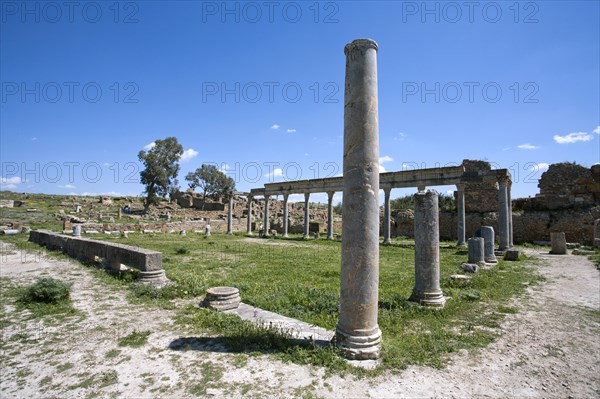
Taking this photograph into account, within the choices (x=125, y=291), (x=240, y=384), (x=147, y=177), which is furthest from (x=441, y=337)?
(x=147, y=177)

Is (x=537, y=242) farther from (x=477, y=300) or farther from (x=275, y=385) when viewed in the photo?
(x=275, y=385)

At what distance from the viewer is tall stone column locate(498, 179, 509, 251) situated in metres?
15.6

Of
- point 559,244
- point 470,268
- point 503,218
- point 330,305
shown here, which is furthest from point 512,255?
point 330,305

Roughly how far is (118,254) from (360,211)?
27.5 feet

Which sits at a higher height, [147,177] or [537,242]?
[147,177]

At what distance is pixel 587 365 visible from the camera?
4137 mm

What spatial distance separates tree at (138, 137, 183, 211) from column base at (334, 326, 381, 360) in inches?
1706

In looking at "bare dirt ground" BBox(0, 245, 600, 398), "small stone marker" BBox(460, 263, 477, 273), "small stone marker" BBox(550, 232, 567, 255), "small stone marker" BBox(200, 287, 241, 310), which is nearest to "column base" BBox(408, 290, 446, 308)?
"bare dirt ground" BBox(0, 245, 600, 398)

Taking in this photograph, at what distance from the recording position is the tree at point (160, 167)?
4391cm

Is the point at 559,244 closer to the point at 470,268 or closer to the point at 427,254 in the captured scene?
the point at 470,268

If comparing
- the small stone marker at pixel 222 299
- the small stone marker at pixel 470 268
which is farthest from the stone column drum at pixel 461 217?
the small stone marker at pixel 222 299

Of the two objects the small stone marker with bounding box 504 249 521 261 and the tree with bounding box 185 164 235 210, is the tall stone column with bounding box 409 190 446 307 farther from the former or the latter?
the tree with bounding box 185 164 235 210

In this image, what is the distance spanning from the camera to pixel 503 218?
15992 millimetres

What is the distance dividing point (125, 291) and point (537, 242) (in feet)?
77.1
